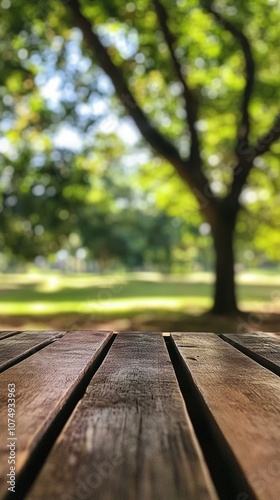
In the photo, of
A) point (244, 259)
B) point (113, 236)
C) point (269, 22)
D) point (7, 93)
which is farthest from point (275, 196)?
point (244, 259)

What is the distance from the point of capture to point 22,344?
208 cm

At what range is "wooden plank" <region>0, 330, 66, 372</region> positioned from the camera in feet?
5.68

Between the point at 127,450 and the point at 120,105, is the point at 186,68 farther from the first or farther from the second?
the point at 127,450

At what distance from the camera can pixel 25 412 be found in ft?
3.72

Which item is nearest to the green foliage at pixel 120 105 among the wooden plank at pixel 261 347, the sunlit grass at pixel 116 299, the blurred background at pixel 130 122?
the blurred background at pixel 130 122

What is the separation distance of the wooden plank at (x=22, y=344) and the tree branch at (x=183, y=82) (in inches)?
384

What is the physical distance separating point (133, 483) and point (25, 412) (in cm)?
40

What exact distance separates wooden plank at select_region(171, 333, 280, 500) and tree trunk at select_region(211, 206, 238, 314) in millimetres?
10292

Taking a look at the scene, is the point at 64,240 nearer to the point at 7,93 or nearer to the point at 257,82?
the point at 7,93

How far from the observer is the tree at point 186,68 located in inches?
431

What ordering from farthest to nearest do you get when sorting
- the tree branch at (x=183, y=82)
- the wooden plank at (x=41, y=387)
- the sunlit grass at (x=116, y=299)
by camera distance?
the sunlit grass at (x=116, y=299), the tree branch at (x=183, y=82), the wooden plank at (x=41, y=387)

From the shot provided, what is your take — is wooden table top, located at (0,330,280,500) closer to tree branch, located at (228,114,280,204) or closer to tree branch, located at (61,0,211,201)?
tree branch, located at (61,0,211,201)

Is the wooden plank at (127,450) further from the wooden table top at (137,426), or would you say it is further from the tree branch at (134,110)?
the tree branch at (134,110)

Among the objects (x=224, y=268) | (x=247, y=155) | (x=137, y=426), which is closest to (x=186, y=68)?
(x=247, y=155)
